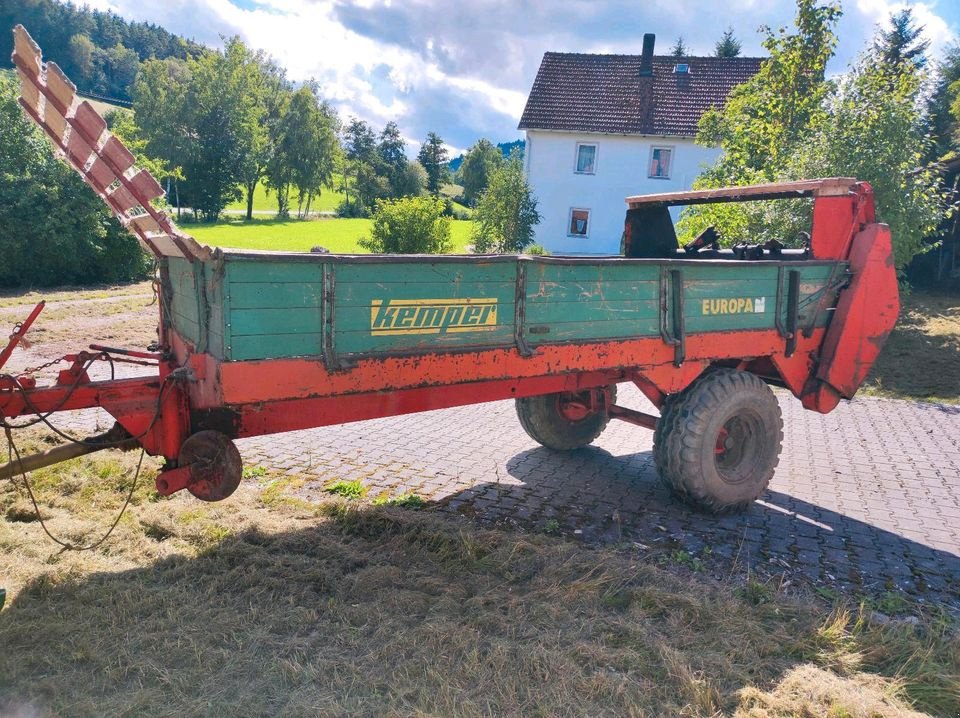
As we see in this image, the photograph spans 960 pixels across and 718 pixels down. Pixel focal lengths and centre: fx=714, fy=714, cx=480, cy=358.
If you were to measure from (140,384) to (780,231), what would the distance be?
1012 cm

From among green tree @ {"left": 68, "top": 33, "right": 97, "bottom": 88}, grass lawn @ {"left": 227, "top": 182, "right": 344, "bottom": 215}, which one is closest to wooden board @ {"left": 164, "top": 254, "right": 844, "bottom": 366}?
grass lawn @ {"left": 227, "top": 182, "right": 344, "bottom": 215}

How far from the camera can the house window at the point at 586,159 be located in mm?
28109

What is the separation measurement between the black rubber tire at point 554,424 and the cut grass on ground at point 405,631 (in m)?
1.97

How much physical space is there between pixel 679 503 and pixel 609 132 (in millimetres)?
24064

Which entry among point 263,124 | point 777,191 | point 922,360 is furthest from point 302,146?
point 777,191

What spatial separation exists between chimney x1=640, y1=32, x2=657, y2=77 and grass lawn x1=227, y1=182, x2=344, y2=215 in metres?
34.0

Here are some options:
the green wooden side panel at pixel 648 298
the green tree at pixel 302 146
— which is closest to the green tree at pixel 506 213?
the green wooden side panel at pixel 648 298

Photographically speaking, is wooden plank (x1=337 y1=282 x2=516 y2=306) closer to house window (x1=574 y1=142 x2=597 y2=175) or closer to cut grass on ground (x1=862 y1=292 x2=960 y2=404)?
cut grass on ground (x1=862 y1=292 x2=960 y2=404)

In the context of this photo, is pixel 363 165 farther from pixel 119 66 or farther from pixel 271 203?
pixel 119 66

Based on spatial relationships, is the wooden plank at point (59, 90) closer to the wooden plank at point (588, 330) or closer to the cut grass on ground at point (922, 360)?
the wooden plank at point (588, 330)

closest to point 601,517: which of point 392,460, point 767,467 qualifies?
point 767,467

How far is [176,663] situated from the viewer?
124 inches

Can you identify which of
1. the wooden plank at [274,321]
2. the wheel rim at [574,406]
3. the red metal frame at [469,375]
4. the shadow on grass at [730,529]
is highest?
the wooden plank at [274,321]

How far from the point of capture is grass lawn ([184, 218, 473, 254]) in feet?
109
